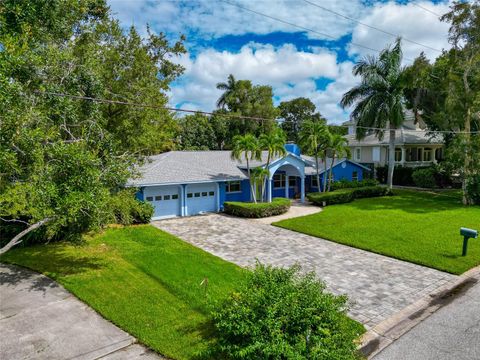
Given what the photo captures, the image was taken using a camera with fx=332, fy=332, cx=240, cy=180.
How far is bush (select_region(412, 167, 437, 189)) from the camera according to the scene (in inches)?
1220

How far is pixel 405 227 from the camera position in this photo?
17547 millimetres

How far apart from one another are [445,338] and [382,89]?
23.7 metres

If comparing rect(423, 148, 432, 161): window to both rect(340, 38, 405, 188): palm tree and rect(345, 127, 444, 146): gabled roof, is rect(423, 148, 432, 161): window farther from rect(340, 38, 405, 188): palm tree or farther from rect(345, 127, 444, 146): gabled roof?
rect(340, 38, 405, 188): palm tree

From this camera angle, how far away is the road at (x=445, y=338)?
22.5ft

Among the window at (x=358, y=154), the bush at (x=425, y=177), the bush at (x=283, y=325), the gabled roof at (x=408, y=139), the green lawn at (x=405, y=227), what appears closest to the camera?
the bush at (x=283, y=325)

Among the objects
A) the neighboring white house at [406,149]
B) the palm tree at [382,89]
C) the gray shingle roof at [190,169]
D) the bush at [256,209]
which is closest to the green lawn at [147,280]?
the gray shingle roof at [190,169]

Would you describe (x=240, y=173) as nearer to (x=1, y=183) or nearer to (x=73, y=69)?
(x=73, y=69)

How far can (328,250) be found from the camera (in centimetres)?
1419

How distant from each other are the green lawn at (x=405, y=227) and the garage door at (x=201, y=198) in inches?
209

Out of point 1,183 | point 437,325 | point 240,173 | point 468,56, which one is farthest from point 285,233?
point 468,56

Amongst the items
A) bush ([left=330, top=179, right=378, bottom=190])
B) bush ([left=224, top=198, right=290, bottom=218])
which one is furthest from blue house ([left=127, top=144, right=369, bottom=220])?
bush ([left=330, top=179, right=378, bottom=190])

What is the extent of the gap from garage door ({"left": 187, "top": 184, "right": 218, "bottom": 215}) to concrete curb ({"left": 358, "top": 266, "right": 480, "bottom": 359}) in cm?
1435

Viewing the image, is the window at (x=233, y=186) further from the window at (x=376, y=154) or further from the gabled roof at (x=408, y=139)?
the window at (x=376, y=154)

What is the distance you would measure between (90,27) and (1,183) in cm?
1028
